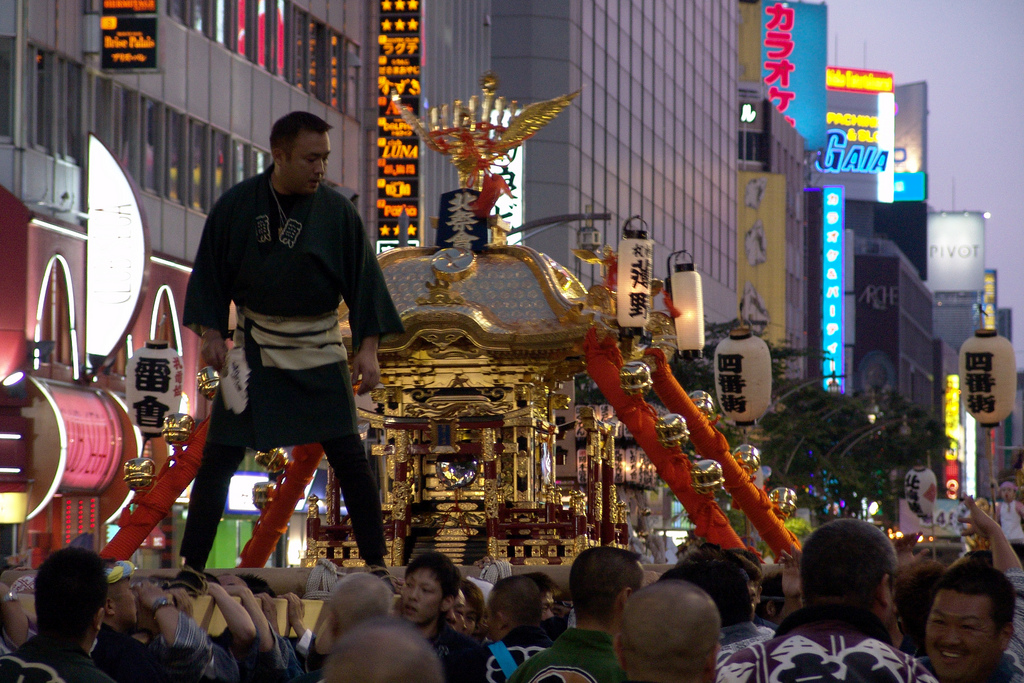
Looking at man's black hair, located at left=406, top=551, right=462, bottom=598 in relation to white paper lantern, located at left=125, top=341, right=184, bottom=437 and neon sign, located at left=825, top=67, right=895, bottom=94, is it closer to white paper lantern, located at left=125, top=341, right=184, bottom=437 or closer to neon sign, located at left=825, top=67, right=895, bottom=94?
white paper lantern, located at left=125, top=341, right=184, bottom=437

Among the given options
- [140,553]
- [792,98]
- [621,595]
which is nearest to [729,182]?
[792,98]

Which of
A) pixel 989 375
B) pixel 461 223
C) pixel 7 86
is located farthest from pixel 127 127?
pixel 989 375

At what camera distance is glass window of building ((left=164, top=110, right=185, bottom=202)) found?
81.4 ft

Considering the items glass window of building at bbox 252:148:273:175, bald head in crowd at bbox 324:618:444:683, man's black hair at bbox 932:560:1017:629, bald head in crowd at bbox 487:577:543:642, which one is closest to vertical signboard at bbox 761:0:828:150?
glass window of building at bbox 252:148:273:175

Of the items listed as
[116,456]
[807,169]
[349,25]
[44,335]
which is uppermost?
[807,169]

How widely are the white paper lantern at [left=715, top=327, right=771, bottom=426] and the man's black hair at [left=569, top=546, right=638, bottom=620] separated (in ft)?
34.7

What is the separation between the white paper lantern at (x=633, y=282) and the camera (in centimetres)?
1266

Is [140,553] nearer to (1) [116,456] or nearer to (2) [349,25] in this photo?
(1) [116,456]

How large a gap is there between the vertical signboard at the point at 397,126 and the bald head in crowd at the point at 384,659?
24.0 meters

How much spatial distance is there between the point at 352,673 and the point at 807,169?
292ft

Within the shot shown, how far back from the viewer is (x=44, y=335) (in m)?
20.5

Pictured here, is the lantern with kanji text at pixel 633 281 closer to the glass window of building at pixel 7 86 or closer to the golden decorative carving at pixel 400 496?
the golden decorative carving at pixel 400 496

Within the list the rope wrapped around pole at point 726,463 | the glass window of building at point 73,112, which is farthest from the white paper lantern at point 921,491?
the rope wrapped around pole at point 726,463

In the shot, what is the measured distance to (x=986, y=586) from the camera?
4.40 m
